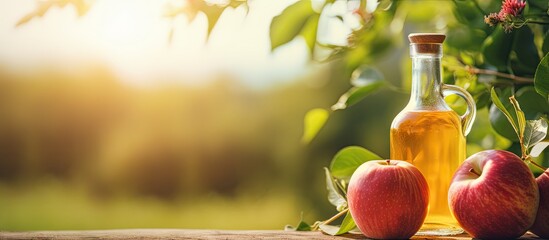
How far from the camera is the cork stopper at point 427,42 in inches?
25.0

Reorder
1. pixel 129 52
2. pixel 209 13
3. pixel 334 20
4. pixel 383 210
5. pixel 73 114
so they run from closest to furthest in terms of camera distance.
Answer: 1. pixel 383 210
2. pixel 209 13
3. pixel 334 20
4. pixel 129 52
5. pixel 73 114

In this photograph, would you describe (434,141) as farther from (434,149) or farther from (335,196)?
(335,196)

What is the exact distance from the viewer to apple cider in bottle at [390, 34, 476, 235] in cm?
63

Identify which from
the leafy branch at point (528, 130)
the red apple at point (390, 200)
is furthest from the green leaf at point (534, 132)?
the red apple at point (390, 200)

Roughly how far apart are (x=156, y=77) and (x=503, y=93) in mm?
3015

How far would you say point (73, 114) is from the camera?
3801 millimetres

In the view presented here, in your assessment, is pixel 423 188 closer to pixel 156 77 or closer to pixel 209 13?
pixel 209 13

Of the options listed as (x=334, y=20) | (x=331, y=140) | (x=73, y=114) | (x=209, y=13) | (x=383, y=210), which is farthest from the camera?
(x=73, y=114)

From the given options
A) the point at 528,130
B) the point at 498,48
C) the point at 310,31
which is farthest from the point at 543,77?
the point at 310,31

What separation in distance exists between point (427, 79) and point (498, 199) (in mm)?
158

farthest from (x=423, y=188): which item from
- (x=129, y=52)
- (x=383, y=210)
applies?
(x=129, y=52)

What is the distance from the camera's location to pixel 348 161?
29.1 inches

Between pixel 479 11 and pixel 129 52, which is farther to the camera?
pixel 129 52

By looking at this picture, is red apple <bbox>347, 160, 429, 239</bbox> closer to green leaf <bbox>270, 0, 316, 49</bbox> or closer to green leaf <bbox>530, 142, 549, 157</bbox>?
green leaf <bbox>530, 142, 549, 157</bbox>
